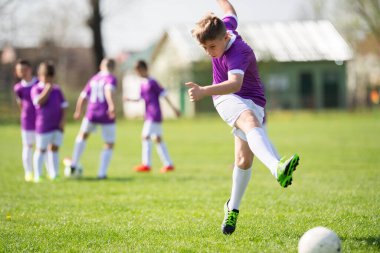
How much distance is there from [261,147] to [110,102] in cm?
592

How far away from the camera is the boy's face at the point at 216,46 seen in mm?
5324

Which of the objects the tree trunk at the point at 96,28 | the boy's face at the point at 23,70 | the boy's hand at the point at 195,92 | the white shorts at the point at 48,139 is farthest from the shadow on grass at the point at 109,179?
the tree trunk at the point at 96,28

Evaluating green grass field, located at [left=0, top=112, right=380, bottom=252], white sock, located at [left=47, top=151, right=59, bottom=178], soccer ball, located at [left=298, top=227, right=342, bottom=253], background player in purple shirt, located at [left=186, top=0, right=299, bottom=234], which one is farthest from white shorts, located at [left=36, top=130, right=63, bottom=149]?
soccer ball, located at [left=298, top=227, right=342, bottom=253]

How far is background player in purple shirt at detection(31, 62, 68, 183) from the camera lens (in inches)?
424

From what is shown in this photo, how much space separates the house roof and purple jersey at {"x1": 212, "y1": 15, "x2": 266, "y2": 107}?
42.7 m

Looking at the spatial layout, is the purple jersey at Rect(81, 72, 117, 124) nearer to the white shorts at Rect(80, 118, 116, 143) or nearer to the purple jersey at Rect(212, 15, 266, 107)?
the white shorts at Rect(80, 118, 116, 143)

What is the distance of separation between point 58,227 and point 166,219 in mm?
1172

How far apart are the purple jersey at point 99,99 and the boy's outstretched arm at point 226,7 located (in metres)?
4.96

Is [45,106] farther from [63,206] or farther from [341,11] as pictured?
[341,11]

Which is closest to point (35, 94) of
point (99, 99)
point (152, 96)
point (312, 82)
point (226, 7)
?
point (99, 99)

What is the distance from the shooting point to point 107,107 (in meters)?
11.1

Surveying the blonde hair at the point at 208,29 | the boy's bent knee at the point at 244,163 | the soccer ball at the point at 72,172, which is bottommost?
the soccer ball at the point at 72,172

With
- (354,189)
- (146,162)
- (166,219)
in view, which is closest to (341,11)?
(146,162)

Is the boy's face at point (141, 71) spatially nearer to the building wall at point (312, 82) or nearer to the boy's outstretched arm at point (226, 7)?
the boy's outstretched arm at point (226, 7)
